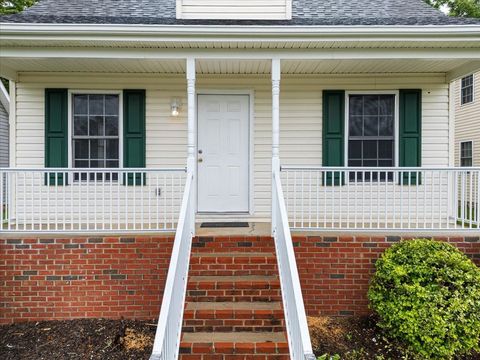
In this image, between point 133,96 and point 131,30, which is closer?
point 131,30

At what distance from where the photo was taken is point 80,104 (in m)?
6.20

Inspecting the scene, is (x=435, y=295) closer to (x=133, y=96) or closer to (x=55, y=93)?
(x=133, y=96)

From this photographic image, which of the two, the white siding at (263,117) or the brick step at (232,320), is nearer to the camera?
the brick step at (232,320)

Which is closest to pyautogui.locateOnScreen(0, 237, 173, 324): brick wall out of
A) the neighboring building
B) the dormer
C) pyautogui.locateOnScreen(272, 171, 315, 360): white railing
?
pyautogui.locateOnScreen(272, 171, 315, 360): white railing

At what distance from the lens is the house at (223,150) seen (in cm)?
434

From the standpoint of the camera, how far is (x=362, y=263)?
4.86 metres

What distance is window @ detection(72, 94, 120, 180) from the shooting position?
6156 millimetres

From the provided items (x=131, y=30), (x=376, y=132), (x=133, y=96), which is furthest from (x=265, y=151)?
(x=131, y=30)

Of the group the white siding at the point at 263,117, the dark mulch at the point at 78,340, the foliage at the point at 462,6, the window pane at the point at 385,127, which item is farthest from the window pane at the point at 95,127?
the foliage at the point at 462,6

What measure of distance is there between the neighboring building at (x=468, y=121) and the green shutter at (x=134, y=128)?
9.71 metres

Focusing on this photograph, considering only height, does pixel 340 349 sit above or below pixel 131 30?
below

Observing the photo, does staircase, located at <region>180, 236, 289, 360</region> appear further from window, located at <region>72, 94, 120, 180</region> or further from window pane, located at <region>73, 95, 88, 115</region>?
window pane, located at <region>73, 95, 88, 115</region>

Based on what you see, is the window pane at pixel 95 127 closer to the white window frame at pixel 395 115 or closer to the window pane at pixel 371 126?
the white window frame at pixel 395 115

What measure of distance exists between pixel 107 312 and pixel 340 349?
3.01 m
